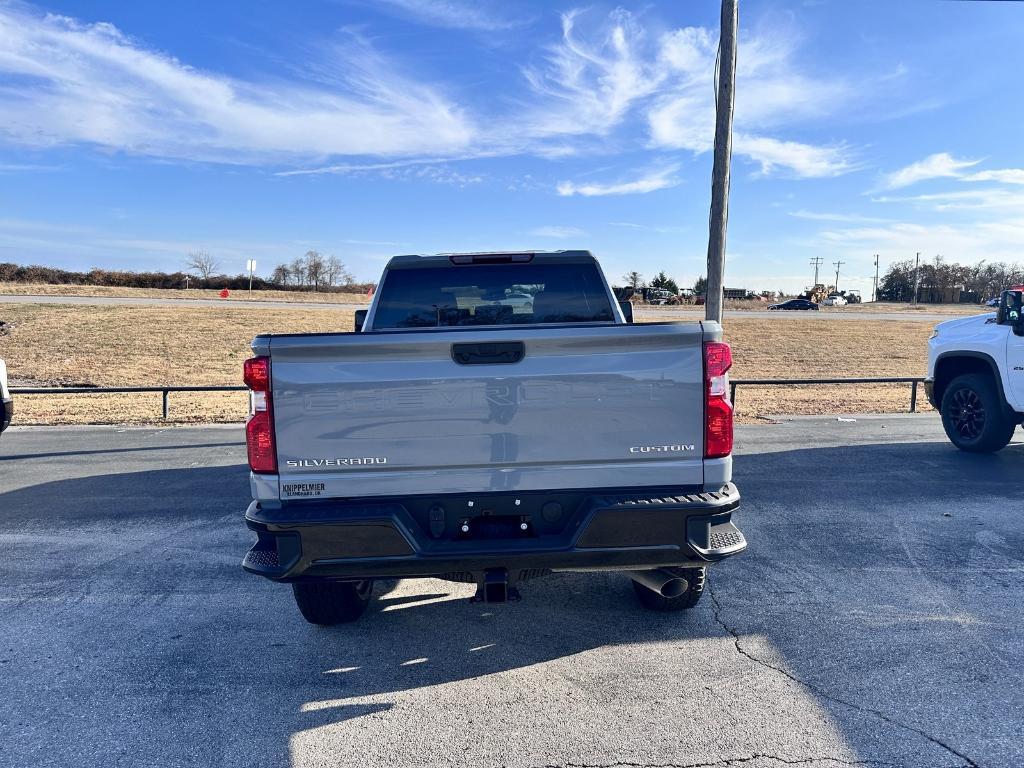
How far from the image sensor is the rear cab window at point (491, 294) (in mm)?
4570

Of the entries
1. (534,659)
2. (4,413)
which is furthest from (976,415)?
(4,413)

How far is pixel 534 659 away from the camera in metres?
3.56

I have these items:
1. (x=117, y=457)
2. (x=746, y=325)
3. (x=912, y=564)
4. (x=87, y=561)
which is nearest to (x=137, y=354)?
(x=117, y=457)

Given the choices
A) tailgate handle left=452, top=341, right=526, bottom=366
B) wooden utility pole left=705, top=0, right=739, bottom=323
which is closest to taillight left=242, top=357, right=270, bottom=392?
tailgate handle left=452, top=341, right=526, bottom=366

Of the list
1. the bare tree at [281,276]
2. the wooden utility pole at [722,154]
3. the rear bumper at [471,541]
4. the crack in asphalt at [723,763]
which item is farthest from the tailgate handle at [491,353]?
the bare tree at [281,276]

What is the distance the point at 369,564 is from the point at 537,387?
41.1 inches

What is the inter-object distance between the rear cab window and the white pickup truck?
211 inches

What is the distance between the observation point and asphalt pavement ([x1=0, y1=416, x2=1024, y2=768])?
2.85 meters

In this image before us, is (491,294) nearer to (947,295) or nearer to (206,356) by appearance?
(206,356)

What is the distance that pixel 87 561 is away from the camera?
5.05 metres

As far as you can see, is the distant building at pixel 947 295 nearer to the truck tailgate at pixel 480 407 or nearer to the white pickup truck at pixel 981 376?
the white pickup truck at pixel 981 376

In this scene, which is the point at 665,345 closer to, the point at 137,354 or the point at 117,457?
the point at 117,457

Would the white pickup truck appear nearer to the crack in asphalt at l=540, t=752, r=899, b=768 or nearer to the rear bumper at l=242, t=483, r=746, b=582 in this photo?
the rear bumper at l=242, t=483, r=746, b=582

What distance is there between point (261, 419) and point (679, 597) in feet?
7.96
